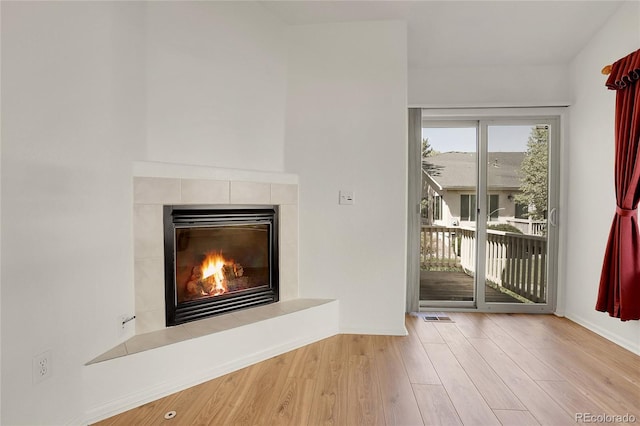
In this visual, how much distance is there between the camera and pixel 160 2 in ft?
6.82

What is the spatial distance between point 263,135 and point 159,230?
3.55ft

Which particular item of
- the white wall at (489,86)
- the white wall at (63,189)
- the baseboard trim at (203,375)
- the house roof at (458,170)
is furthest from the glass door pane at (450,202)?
the white wall at (63,189)

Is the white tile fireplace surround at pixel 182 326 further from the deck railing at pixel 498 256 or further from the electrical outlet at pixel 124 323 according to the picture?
the deck railing at pixel 498 256

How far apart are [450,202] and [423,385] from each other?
6.50ft

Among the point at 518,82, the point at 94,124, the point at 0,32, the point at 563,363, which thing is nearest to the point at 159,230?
the point at 94,124

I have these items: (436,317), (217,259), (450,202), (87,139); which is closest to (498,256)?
(450,202)

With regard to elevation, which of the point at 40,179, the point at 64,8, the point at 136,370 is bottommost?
the point at 136,370

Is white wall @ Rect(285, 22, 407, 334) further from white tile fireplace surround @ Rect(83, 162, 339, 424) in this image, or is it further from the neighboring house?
the neighboring house

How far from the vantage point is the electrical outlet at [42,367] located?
136 centimetres

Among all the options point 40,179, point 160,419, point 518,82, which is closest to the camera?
point 40,179

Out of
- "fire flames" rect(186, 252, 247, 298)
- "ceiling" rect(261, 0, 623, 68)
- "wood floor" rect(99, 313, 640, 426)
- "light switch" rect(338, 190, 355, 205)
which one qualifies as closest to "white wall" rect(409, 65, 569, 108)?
"ceiling" rect(261, 0, 623, 68)

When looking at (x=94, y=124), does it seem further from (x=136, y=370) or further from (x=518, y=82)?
(x=518, y=82)

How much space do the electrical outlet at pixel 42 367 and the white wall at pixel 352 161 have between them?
1734 mm

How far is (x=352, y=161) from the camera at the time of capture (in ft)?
9.10
